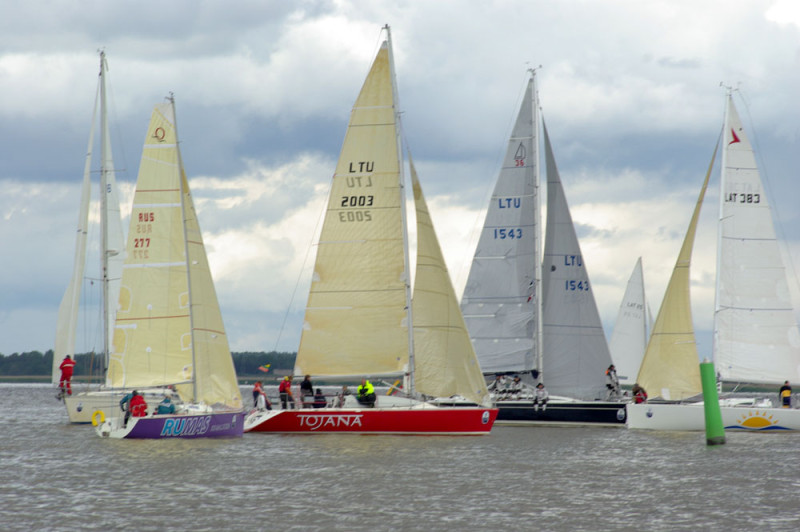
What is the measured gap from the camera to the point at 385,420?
3091cm

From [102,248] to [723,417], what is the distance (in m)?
22.5

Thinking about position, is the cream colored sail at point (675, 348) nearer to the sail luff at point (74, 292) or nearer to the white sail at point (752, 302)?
the white sail at point (752, 302)

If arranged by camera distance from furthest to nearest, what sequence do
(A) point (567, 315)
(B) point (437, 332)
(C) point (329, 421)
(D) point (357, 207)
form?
(A) point (567, 315) → (D) point (357, 207) → (B) point (437, 332) → (C) point (329, 421)

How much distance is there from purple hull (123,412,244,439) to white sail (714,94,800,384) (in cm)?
1525

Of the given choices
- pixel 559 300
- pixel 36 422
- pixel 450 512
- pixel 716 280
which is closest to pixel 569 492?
pixel 450 512

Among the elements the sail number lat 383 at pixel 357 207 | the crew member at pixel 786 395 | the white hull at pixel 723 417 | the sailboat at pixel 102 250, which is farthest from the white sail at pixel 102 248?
the crew member at pixel 786 395

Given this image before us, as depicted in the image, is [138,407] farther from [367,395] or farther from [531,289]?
[531,289]

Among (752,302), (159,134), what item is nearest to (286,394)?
(159,134)

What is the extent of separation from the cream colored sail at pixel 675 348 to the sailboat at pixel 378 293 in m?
6.27

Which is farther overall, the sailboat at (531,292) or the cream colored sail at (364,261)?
the sailboat at (531,292)

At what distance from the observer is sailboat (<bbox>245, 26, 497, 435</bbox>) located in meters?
32.0

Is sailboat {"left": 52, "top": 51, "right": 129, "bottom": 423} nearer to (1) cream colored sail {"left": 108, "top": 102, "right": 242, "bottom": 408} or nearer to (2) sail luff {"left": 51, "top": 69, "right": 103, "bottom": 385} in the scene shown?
(2) sail luff {"left": 51, "top": 69, "right": 103, "bottom": 385}

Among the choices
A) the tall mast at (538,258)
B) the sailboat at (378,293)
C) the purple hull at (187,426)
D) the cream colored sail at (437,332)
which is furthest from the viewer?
the tall mast at (538,258)

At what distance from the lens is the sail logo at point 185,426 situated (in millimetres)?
29047
